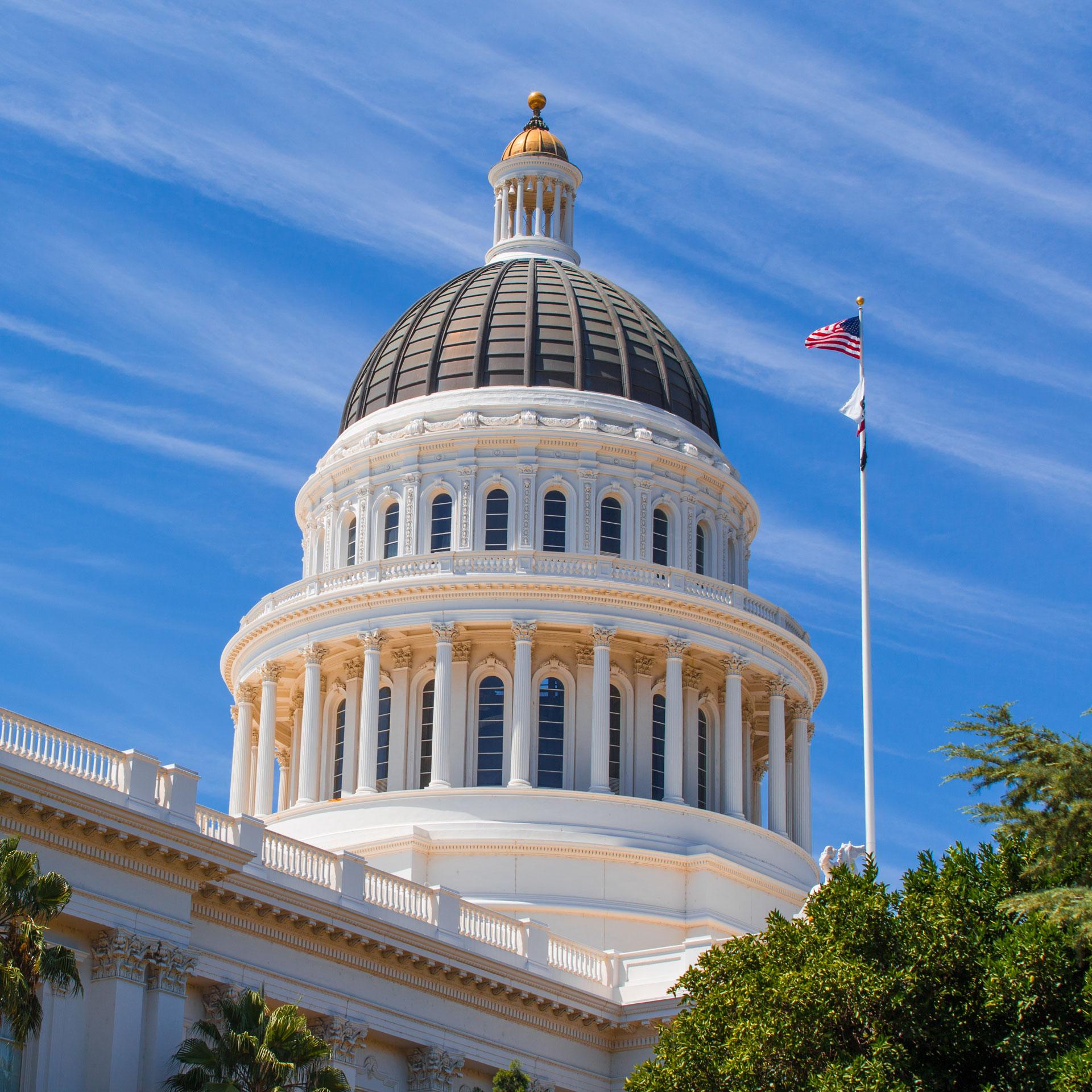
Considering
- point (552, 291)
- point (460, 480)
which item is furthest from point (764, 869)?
point (552, 291)

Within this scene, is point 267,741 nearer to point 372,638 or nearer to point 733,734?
point 372,638

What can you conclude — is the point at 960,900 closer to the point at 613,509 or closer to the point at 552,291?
the point at 613,509

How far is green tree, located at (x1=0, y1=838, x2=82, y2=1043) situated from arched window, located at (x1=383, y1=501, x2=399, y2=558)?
111ft

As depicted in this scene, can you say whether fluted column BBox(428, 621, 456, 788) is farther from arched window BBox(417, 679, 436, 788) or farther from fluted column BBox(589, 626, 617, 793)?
fluted column BBox(589, 626, 617, 793)

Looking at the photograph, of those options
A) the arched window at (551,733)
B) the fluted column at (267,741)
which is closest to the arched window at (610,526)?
the arched window at (551,733)

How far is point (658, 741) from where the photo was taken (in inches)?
2392

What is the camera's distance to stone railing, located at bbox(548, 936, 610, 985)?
47.3 metres

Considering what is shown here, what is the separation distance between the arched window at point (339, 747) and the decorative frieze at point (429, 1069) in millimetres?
19224

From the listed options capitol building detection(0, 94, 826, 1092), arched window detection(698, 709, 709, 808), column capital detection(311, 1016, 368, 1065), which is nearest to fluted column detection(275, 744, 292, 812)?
capitol building detection(0, 94, 826, 1092)

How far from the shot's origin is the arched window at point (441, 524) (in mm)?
62375

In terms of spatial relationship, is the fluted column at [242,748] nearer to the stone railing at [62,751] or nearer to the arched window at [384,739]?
the arched window at [384,739]

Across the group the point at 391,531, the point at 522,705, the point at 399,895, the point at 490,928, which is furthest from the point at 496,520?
the point at 399,895

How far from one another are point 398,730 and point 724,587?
9.75 metres

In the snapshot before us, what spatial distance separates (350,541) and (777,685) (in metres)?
13.1
